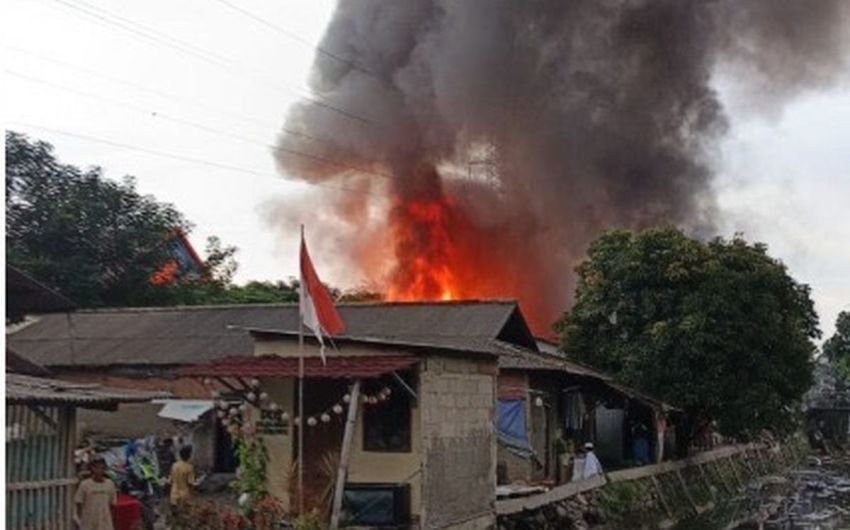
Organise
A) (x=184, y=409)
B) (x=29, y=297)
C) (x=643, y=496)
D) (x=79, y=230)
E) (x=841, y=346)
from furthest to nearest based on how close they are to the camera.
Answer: (x=841, y=346) → (x=79, y=230) → (x=643, y=496) → (x=184, y=409) → (x=29, y=297)

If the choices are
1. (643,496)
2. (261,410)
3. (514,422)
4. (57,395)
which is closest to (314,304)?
(261,410)

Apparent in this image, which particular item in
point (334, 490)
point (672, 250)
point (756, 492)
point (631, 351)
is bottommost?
point (756, 492)

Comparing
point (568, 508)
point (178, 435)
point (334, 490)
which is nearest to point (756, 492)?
point (568, 508)

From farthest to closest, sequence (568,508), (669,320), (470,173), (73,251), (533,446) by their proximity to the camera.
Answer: (470,173), (73,251), (669,320), (533,446), (568,508)

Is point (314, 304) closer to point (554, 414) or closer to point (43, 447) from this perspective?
point (43, 447)

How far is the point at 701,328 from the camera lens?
31469 millimetres

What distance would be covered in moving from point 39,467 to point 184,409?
13.4 metres

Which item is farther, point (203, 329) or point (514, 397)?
point (203, 329)

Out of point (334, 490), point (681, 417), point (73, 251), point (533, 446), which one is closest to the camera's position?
point (334, 490)

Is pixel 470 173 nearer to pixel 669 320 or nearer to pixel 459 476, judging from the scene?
pixel 669 320

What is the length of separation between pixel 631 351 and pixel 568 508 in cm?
1102

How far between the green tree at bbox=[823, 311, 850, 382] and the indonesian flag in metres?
46.8

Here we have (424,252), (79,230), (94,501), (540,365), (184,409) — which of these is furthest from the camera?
(424,252)

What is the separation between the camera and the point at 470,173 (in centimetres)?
4903
